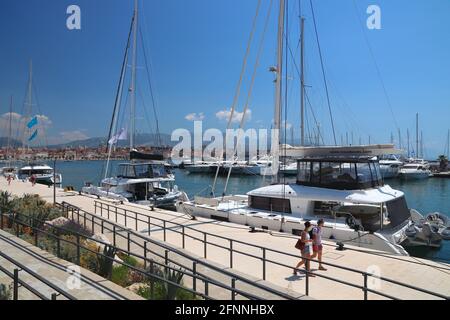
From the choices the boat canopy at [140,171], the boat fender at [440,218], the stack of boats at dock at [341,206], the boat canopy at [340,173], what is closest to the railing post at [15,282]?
Answer: the stack of boats at dock at [341,206]

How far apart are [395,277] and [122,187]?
25.0m

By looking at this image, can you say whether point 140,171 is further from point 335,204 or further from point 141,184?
point 335,204

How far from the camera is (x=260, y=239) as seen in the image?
14.9 m

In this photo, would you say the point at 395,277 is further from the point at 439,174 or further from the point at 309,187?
the point at 439,174

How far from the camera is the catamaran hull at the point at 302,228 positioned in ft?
46.5

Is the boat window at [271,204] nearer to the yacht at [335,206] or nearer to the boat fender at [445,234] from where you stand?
the yacht at [335,206]

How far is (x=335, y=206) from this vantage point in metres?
17.5

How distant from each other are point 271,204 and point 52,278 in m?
12.7

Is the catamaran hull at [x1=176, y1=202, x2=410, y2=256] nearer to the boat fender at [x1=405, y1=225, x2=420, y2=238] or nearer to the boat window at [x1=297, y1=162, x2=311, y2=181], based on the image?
the boat fender at [x1=405, y1=225, x2=420, y2=238]

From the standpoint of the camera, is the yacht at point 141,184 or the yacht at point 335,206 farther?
the yacht at point 141,184

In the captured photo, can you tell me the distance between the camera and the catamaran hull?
1417cm

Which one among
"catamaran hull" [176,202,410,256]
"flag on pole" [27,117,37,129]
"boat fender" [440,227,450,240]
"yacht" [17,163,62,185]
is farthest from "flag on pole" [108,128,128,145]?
"boat fender" [440,227,450,240]
